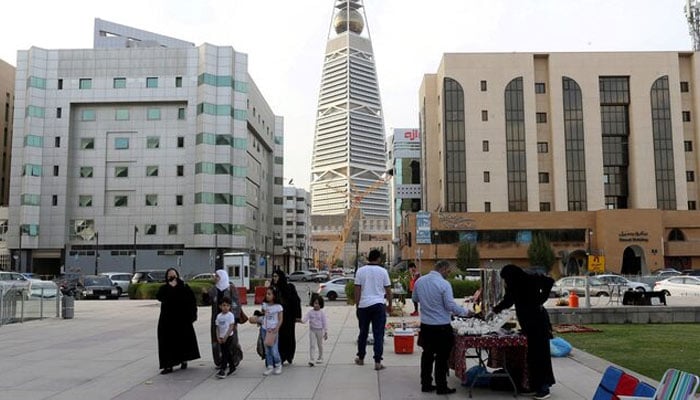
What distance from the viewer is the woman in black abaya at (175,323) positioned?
Answer: 33.5 ft

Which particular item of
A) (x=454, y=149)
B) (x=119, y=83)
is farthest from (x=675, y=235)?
(x=119, y=83)

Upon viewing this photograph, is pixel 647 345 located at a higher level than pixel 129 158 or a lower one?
lower

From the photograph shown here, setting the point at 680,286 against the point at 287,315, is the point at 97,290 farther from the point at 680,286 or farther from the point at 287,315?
the point at 680,286

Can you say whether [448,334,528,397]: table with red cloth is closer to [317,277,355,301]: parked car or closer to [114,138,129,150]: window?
[317,277,355,301]: parked car

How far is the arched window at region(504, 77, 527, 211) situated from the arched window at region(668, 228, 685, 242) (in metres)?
15.4

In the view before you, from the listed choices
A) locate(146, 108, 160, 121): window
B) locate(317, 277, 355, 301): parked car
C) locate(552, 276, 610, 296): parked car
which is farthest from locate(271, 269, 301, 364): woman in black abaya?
locate(146, 108, 160, 121): window

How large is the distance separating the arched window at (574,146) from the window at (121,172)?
159 ft

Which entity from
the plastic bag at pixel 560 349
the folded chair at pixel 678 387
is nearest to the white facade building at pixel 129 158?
the plastic bag at pixel 560 349

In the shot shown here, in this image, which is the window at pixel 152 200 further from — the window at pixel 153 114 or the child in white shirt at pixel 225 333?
the child in white shirt at pixel 225 333

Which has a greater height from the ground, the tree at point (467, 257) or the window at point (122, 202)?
the window at point (122, 202)

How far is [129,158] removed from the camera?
68562mm

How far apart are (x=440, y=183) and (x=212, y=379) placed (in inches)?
2665

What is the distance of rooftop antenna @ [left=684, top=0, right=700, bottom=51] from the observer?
82844mm

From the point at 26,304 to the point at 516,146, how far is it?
59213mm
